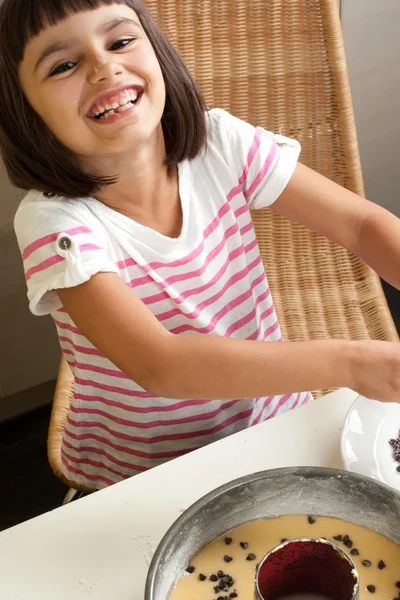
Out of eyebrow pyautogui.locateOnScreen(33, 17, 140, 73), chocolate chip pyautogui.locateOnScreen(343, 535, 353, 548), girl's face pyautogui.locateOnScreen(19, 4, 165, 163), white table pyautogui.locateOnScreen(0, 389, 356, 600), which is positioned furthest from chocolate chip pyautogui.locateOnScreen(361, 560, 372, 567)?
eyebrow pyautogui.locateOnScreen(33, 17, 140, 73)

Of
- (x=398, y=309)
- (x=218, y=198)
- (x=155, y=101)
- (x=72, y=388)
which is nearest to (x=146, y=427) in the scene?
(x=72, y=388)

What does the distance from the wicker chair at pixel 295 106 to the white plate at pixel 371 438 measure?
1.60 ft

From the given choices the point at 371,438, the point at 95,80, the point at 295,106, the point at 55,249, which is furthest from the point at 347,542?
the point at 295,106

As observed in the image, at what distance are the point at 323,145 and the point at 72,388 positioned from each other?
62 centimetres

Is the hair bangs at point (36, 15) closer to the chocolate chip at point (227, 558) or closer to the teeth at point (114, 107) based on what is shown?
the teeth at point (114, 107)

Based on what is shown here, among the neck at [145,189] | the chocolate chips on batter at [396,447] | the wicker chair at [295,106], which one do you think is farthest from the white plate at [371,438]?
the wicker chair at [295,106]

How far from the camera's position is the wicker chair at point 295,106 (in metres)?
1.29

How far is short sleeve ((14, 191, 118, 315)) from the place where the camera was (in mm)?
882

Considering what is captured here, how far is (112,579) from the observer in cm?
69

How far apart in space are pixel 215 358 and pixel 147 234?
0.24 m

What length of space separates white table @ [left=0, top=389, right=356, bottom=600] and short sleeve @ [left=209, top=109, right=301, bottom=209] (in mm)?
377

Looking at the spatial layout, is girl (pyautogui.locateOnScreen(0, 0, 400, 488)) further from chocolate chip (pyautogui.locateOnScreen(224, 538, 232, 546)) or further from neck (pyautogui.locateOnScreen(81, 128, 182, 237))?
chocolate chip (pyautogui.locateOnScreen(224, 538, 232, 546))

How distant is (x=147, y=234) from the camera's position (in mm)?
1008

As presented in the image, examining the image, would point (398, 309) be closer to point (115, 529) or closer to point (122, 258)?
point (122, 258)
